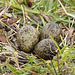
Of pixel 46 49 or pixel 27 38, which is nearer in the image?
pixel 46 49

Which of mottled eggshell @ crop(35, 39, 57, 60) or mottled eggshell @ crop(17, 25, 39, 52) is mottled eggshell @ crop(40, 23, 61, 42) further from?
mottled eggshell @ crop(35, 39, 57, 60)

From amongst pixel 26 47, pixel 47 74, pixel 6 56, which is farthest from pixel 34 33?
pixel 47 74

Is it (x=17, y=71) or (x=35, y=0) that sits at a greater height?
(x=35, y=0)

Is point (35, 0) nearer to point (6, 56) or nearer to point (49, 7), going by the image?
point (49, 7)

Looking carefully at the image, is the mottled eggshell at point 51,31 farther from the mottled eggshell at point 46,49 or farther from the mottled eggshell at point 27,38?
the mottled eggshell at point 46,49

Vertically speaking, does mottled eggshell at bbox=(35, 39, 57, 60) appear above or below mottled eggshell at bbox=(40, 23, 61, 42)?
below

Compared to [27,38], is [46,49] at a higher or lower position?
lower

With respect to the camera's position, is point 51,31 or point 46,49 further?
point 51,31

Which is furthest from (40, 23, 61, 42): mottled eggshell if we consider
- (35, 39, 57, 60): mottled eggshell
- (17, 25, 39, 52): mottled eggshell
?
(35, 39, 57, 60): mottled eggshell
